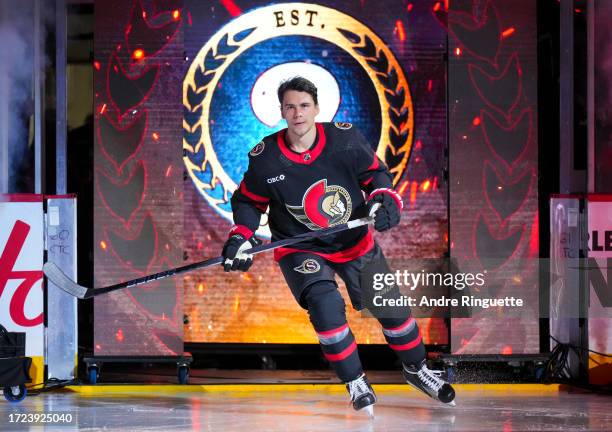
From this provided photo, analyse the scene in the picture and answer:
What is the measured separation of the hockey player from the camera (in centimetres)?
533

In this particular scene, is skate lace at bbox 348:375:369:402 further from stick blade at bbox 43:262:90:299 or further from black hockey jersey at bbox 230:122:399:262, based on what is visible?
stick blade at bbox 43:262:90:299

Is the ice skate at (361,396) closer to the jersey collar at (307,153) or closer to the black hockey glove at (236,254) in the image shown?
the black hockey glove at (236,254)

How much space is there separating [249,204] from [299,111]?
578 mm

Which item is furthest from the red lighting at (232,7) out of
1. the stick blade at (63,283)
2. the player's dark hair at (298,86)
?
the stick blade at (63,283)

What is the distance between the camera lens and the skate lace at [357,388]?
505 cm

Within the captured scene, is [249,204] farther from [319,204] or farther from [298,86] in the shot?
[298,86]

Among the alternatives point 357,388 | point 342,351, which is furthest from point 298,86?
point 357,388

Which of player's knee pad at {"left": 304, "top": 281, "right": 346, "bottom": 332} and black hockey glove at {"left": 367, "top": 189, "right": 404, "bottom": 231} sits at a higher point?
black hockey glove at {"left": 367, "top": 189, "right": 404, "bottom": 231}

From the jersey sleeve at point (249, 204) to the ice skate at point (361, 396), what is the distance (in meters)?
0.96

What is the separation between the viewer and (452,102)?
21.5 ft

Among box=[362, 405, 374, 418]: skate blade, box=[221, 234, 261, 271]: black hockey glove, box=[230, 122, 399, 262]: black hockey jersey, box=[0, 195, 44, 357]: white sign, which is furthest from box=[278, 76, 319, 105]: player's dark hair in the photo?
box=[0, 195, 44, 357]: white sign

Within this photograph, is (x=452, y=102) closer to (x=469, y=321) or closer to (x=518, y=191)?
(x=518, y=191)

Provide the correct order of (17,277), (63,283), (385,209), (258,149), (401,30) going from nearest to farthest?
(385,209) → (258,149) → (63,283) → (17,277) → (401,30)

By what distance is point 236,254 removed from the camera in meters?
5.29
